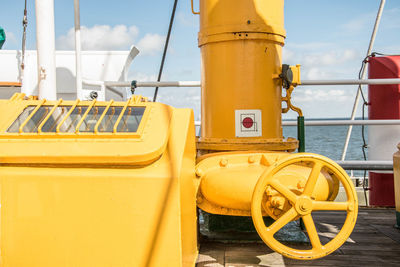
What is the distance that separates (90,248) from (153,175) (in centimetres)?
40

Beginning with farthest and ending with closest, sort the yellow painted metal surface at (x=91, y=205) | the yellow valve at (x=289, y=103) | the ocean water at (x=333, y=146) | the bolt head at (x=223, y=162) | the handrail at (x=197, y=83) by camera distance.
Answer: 1. the ocean water at (x=333, y=146)
2. the handrail at (x=197, y=83)
3. the yellow valve at (x=289, y=103)
4. the bolt head at (x=223, y=162)
5. the yellow painted metal surface at (x=91, y=205)

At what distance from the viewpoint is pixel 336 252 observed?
2305mm

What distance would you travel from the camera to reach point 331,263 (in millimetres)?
2129

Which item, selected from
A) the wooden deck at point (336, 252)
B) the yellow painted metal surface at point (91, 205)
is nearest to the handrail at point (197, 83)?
the wooden deck at point (336, 252)

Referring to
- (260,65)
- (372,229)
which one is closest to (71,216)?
(260,65)

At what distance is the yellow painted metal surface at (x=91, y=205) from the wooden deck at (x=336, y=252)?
0.67 metres

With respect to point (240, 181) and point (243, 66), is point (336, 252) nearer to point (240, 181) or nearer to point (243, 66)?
point (240, 181)

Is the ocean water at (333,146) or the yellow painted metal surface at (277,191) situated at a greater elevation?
the yellow painted metal surface at (277,191)

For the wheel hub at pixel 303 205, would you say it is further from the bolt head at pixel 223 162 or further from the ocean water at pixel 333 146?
the ocean water at pixel 333 146

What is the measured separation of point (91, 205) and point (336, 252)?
1531mm

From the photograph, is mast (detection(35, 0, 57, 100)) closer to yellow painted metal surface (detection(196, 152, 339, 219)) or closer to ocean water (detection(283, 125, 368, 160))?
yellow painted metal surface (detection(196, 152, 339, 219))

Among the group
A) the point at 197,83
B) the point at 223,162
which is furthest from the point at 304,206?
the point at 197,83

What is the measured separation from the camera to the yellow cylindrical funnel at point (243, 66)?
2.33 metres

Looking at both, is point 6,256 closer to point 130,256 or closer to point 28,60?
point 130,256
